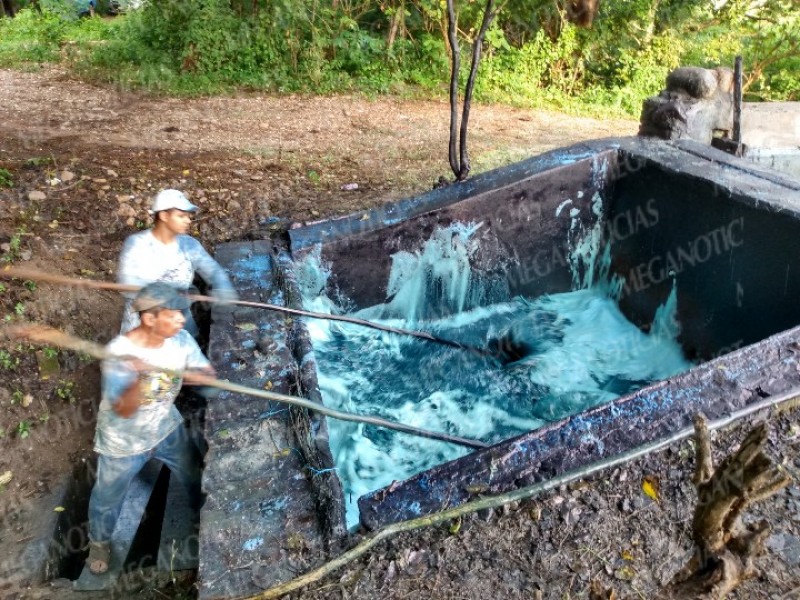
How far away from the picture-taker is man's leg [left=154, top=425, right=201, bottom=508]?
3.61 meters

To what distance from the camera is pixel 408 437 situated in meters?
4.55

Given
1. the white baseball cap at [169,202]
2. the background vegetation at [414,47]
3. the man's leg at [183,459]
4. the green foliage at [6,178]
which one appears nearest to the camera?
the man's leg at [183,459]

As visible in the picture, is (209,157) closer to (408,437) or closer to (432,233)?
(432,233)

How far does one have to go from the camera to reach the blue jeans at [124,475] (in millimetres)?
3436

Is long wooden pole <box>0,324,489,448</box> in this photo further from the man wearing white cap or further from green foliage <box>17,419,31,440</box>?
green foliage <box>17,419,31,440</box>

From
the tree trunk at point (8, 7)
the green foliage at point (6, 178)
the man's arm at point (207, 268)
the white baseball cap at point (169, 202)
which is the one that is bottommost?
the man's arm at point (207, 268)

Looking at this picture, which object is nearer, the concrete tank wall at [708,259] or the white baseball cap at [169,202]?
the white baseball cap at [169,202]

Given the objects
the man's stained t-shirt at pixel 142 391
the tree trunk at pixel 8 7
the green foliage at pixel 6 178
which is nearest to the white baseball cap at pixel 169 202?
the man's stained t-shirt at pixel 142 391

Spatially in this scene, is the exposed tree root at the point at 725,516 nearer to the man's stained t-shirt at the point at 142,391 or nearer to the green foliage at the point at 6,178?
the man's stained t-shirt at the point at 142,391

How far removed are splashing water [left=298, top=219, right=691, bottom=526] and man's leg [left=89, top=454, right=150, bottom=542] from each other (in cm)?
130

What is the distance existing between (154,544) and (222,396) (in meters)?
1.38

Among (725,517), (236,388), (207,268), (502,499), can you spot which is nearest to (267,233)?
(207,268)

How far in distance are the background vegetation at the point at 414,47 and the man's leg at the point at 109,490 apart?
791 cm

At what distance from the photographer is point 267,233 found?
212 inches
